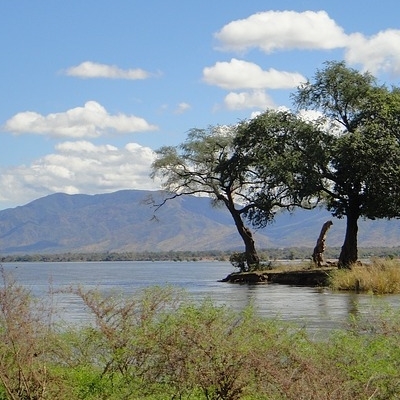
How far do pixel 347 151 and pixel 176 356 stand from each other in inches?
1461

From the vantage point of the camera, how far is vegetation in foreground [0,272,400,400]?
31.8ft

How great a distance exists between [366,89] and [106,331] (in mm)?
39476

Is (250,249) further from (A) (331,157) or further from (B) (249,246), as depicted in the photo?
(A) (331,157)

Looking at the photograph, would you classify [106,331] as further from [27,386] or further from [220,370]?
[220,370]

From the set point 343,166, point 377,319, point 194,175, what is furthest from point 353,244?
point 377,319

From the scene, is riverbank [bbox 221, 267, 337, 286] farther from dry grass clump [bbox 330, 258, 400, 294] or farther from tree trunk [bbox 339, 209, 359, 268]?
dry grass clump [bbox 330, 258, 400, 294]

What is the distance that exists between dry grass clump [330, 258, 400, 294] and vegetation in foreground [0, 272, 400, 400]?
23420 mm

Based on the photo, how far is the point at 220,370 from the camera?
32.3 feet

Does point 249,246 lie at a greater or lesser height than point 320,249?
greater

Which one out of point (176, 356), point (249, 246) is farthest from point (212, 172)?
point (176, 356)

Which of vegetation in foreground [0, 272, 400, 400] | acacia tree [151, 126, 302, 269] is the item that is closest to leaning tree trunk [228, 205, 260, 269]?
acacia tree [151, 126, 302, 269]

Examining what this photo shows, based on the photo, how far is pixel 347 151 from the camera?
46.2m

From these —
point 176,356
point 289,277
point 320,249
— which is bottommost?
point 289,277

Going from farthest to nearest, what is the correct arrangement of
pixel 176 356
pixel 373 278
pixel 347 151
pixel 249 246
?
pixel 249 246, pixel 347 151, pixel 373 278, pixel 176 356
